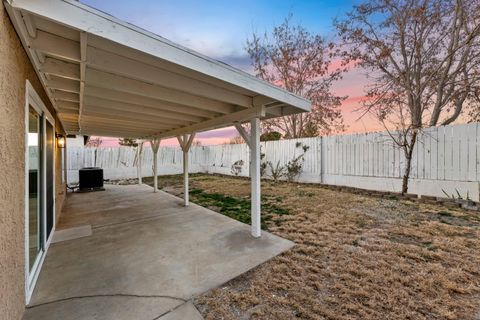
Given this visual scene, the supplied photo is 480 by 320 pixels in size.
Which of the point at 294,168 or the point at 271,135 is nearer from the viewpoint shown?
the point at 294,168

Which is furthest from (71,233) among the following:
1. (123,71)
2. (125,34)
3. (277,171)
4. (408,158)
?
(408,158)

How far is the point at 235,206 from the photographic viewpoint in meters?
6.06

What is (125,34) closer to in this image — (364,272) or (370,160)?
(364,272)

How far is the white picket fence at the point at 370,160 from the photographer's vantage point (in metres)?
5.73

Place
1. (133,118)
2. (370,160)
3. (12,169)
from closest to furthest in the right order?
(12,169) < (133,118) < (370,160)

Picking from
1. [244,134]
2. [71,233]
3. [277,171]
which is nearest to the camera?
[244,134]

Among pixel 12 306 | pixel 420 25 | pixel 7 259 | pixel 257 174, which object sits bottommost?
pixel 12 306

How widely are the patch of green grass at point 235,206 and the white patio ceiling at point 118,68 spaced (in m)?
2.23

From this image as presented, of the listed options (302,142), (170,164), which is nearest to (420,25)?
(302,142)

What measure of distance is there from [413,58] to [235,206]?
8.77m

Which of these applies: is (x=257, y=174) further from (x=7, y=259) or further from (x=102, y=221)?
(x=102, y=221)

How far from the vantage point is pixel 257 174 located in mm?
3895

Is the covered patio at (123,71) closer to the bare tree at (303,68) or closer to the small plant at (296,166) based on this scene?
the small plant at (296,166)

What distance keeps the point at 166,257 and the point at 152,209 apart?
9.78 feet
